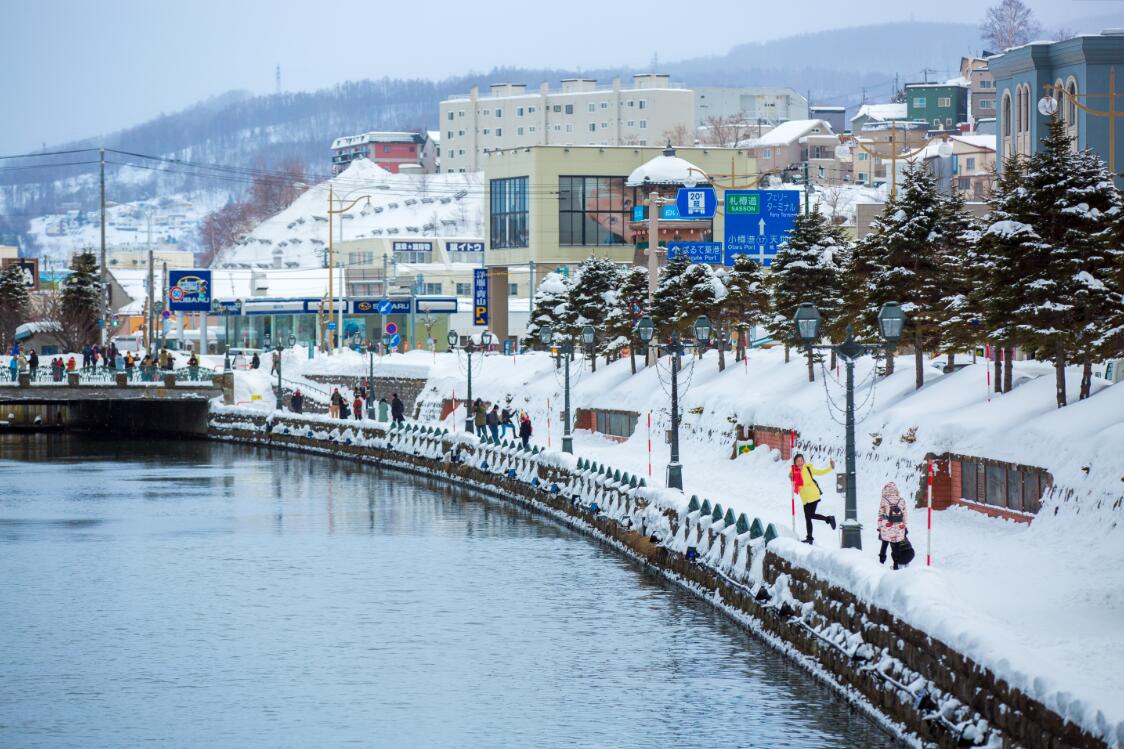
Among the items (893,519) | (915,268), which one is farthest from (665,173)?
(893,519)

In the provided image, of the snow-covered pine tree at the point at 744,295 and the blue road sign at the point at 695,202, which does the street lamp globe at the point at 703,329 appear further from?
the blue road sign at the point at 695,202

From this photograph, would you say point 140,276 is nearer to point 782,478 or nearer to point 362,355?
point 362,355

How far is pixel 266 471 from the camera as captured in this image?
2795 inches

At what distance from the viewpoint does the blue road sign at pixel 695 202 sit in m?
68.4

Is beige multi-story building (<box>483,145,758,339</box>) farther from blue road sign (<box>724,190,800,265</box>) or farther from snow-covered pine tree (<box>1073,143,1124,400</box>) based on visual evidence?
snow-covered pine tree (<box>1073,143,1124,400</box>)

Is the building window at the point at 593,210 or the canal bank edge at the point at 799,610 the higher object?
the building window at the point at 593,210

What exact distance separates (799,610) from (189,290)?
75262 mm

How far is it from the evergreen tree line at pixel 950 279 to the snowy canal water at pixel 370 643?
11163 millimetres

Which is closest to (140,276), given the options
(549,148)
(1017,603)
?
(549,148)

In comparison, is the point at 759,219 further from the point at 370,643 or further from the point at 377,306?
the point at 377,306

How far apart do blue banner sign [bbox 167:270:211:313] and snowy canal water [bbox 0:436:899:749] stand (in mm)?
44030

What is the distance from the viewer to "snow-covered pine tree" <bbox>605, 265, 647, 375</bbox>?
71125 mm

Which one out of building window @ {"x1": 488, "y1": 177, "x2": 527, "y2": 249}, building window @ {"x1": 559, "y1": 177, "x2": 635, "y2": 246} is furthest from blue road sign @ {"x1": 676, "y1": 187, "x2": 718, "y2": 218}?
building window @ {"x1": 488, "y1": 177, "x2": 527, "y2": 249}

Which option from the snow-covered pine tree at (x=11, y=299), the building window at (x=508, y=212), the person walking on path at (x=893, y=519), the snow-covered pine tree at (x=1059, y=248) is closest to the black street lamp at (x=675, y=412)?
the snow-covered pine tree at (x=1059, y=248)
